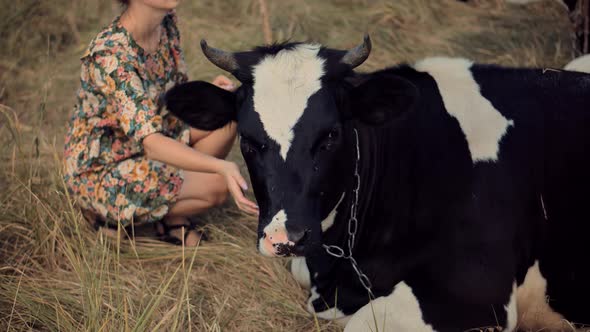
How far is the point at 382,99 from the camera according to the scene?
343 cm

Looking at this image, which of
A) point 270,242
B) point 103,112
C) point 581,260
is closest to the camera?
point 270,242

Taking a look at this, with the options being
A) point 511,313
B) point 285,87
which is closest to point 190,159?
point 285,87

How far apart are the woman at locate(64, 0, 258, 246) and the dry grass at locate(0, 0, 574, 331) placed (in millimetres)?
192

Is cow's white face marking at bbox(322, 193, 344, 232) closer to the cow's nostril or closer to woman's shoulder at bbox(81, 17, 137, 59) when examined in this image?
the cow's nostril

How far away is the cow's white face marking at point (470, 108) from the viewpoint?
3570 millimetres

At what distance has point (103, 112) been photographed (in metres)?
4.40

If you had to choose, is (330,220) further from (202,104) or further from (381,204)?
(202,104)

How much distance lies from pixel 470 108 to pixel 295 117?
0.92 m

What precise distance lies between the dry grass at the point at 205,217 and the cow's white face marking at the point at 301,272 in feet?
0.15

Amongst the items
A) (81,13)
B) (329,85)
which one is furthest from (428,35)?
(329,85)

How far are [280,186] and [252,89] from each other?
49 cm

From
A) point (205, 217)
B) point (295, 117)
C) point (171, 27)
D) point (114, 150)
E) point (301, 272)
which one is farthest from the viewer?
point (205, 217)

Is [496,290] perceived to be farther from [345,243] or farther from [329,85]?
[329,85]

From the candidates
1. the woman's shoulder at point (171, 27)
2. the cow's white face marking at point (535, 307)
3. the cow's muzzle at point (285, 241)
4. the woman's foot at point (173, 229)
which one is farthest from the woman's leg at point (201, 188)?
the cow's white face marking at point (535, 307)
